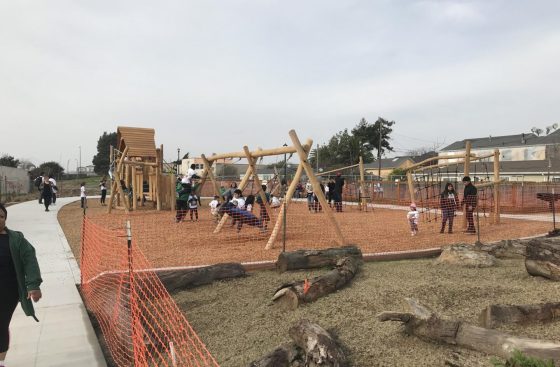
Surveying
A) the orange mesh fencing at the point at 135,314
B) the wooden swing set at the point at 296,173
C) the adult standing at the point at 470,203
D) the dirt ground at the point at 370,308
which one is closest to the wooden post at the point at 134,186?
the wooden swing set at the point at 296,173

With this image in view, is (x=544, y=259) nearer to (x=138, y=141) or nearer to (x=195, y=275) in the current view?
(x=195, y=275)

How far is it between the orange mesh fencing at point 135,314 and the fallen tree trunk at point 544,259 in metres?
3.75

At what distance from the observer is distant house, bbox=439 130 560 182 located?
4381cm

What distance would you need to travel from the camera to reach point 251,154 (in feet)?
32.8

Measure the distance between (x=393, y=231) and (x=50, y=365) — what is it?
908 cm

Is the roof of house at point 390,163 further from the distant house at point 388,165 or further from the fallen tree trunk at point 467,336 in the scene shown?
the fallen tree trunk at point 467,336

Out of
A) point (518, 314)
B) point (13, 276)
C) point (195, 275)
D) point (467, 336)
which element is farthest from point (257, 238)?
point (467, 336)

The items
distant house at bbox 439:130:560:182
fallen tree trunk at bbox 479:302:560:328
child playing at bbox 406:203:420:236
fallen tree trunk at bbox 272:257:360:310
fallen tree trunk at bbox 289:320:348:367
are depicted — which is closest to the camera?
fallen tree trunk at bbox 289:320:348:367

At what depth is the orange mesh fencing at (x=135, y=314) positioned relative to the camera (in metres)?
3.56

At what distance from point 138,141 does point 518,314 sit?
17.2 metres

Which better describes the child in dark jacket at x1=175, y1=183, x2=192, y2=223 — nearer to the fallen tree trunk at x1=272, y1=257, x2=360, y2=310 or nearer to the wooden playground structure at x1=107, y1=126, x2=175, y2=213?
the wooden playground structure at x1=107, y1=126, x2=175, y2=213

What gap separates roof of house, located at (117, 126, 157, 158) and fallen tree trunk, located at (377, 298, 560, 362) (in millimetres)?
16167

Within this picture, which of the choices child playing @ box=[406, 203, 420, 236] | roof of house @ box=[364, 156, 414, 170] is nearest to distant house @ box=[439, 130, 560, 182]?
roof of house @ box=[364, 156, 414, 170]

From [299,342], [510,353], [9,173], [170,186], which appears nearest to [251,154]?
[299,342]
